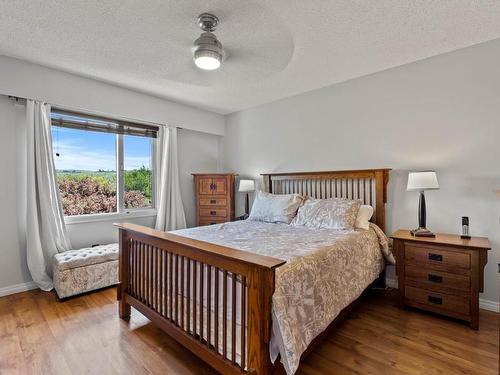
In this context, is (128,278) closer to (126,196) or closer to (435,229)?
(126,196)

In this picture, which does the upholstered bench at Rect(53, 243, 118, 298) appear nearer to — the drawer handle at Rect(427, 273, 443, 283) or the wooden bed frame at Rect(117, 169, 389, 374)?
the wooden bed frame at Rect(117, 169, 389, 374)

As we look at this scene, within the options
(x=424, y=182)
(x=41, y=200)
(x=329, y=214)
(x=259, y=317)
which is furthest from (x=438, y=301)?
(x=41, y=200)

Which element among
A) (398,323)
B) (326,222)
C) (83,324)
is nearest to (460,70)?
(326,222)

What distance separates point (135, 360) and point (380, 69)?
3534 millimetres

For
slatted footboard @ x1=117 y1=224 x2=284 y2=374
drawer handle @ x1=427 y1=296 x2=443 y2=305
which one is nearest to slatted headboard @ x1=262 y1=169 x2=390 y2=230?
drawer handle @ x1=427 y1=296 x2=443 y2=305

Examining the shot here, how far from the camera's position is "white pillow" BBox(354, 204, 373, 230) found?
8.80ft

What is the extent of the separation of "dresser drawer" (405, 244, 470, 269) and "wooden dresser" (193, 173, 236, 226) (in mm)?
2457

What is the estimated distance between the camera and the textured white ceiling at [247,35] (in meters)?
1.85

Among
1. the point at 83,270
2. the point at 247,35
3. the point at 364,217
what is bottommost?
the point at 83,270

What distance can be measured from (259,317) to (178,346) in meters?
0.98

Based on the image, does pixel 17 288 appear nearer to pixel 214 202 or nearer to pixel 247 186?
pixel 214 202

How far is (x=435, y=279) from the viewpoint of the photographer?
226 cm

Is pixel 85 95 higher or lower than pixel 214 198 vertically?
higher

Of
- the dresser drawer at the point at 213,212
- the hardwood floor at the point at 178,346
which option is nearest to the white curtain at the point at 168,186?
the dresser drawer at the point at 213,212
